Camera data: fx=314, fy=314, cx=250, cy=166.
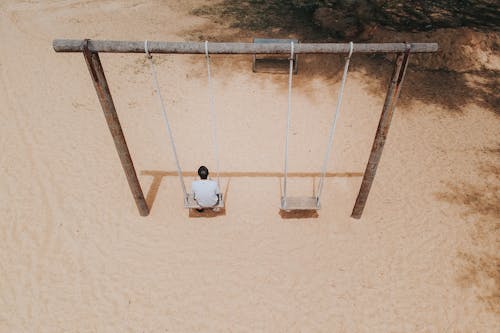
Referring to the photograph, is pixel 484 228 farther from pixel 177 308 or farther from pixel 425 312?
pixel 177 308

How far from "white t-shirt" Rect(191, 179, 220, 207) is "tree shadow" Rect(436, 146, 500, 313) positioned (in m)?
4.20

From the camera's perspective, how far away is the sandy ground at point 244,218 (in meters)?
4.78

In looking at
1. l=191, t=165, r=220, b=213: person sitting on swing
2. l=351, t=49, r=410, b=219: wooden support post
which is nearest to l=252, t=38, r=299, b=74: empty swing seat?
l=351, t=49, r=410, b=219: wooden support post

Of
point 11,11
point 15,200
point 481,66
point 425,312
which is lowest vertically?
point 425,312

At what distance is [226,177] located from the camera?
22.4 ft

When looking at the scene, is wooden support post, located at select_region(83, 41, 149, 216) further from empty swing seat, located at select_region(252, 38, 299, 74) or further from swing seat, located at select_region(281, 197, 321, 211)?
empty swing seat, located at select_region(252, 38, 299, 74)

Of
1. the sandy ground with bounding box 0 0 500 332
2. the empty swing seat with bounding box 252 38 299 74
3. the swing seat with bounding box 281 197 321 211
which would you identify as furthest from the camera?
the empty swing seat with bounding box 252 38 299 74

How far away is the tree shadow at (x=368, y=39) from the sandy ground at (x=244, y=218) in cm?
22

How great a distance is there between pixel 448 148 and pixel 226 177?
5243 mm

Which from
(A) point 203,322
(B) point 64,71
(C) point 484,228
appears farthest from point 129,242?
(B) point 64,71

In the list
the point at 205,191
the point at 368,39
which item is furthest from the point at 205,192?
the point at 368,39

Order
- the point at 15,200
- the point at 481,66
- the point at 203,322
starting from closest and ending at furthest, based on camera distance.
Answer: the point at 203,322
the point at 15,200
the point at 481,66

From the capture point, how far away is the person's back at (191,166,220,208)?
522 cm

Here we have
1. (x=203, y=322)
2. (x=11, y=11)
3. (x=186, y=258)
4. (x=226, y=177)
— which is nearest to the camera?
(x=203, y=322)
